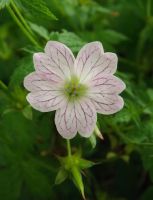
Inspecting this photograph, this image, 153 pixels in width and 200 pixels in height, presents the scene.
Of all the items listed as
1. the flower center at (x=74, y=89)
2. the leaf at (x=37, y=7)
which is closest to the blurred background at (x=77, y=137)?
the leaf at (x=37, y=7)

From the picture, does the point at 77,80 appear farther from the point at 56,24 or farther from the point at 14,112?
the point at 56,24

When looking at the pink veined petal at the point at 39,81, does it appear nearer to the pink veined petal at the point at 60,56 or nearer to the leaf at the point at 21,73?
the pink veined petal at the point at 60,56

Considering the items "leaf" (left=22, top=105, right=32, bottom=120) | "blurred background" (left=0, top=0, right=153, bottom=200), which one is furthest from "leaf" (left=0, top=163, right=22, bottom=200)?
"leaf" (left=22, top=105, right=32, bottom=120)

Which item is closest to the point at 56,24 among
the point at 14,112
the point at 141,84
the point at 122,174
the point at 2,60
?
the point at 2,60

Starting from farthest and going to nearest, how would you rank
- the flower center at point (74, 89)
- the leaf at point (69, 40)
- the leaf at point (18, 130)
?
the leaf at point (18, 130), the leaf at point (69, 40), the flower center at point (74, 89)

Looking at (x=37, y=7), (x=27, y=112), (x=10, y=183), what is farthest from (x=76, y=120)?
(x=10, y=183)

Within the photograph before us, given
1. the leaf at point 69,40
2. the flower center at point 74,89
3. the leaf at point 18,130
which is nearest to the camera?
the flower center at point 74,89

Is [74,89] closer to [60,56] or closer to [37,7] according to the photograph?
[60,56]

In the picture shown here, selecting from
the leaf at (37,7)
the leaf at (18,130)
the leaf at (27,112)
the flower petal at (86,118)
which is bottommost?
the leaf at (18,130)
